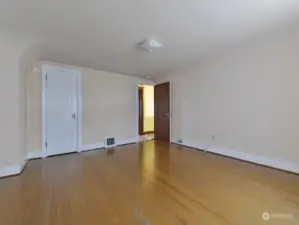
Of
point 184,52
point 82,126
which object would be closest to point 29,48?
point 82,126

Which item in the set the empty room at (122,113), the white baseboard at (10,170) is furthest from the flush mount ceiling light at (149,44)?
the white baseboard at (10,170)

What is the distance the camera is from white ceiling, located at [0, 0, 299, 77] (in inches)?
100

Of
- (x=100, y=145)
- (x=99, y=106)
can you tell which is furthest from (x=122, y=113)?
(x=100, y=145)

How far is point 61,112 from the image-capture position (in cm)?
505

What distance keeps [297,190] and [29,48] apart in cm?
461

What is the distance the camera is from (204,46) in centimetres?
413

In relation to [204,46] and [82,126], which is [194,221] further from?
[82,126]

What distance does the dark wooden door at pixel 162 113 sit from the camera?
6793 millimetres

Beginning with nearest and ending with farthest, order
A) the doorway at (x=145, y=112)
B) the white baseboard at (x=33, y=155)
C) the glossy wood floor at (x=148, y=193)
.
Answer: the glossy wood floor at (x=148, y=193)
the white baseboard at (x=33, y=155)
the doorway at (x=145, y=112)

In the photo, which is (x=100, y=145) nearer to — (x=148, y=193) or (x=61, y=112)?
(x=61, y=112)

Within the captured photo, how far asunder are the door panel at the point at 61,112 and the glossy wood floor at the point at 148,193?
74cm

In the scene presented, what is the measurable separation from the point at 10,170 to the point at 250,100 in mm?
4517

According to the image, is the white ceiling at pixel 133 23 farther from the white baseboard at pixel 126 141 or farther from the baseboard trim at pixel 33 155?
the white baseboard at pixel 126 141

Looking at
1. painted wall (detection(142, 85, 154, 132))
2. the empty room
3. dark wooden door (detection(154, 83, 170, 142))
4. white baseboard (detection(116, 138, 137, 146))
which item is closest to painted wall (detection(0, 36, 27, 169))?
the empty room
